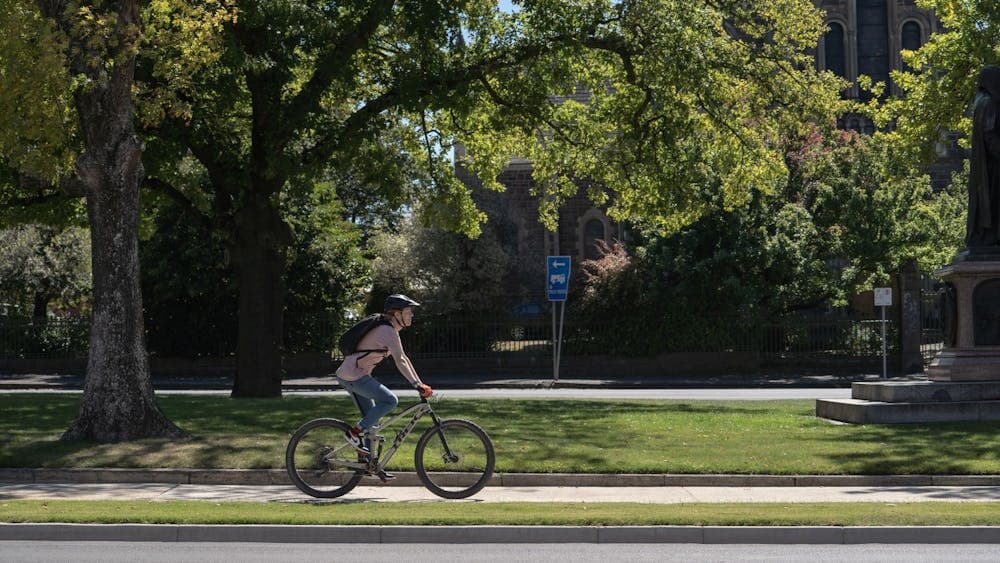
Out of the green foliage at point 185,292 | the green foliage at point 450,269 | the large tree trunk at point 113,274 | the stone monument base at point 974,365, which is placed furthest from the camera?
the green foliage at point 450,269

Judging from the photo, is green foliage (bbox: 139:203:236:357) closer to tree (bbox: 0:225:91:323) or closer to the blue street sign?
tree (bbox: 0:225:91:323)

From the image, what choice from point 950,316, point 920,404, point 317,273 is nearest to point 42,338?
point 317,273

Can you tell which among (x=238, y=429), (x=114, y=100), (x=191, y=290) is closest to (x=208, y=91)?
(x=114, y=100)

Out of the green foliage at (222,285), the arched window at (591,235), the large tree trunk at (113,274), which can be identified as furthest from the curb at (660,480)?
the arched window at (591,235)

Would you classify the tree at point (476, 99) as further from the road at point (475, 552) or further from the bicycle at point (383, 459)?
the road at point (475, 552)

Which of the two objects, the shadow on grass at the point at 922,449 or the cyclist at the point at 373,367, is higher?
the cyclist at the point at 373,367

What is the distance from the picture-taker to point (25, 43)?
1477 cm

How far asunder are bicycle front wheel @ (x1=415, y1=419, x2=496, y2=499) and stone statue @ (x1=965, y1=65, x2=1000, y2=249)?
968cm

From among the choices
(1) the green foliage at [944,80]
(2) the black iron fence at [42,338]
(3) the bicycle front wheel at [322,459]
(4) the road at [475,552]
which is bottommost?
(4) the road at [475,552]

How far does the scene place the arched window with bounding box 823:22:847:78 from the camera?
57.1m

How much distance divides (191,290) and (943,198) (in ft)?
93.5

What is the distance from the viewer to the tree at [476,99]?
20578mm

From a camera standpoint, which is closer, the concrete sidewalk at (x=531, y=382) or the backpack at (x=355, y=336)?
the backpack at (x=355, y=336)

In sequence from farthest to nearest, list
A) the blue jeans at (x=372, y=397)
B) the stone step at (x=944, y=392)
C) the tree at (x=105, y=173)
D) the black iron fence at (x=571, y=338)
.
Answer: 1. the black iron fence at (x=571, y=338)
2. the stone step at (x=944, y=392)
3. the tree at (x=105, y=173)
4. the blue jeans at (x=372, y=397)
